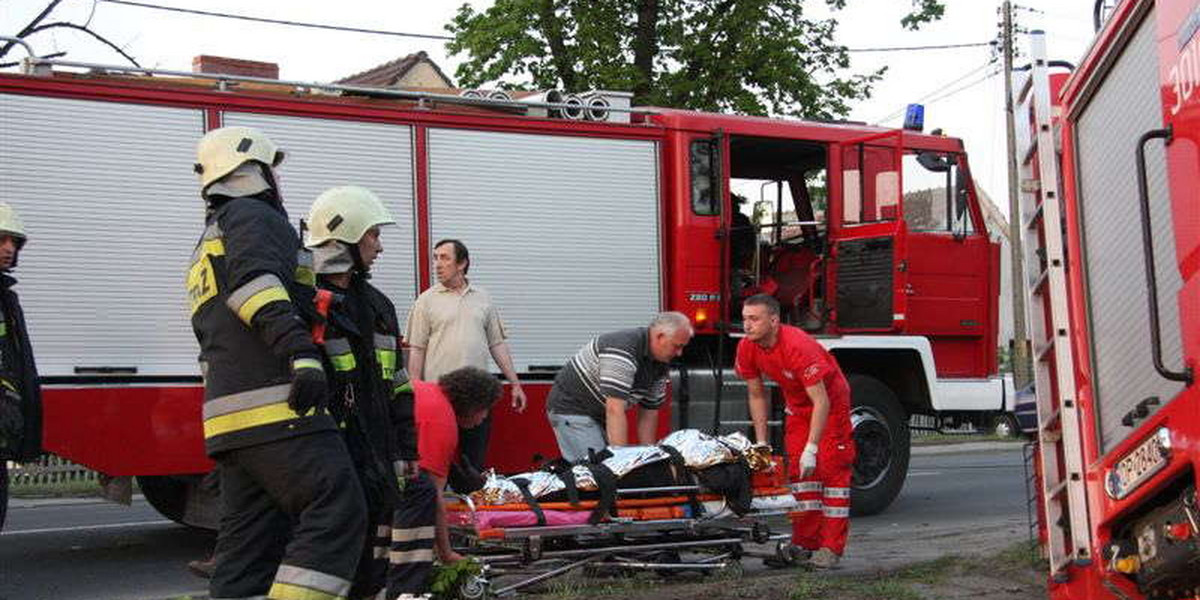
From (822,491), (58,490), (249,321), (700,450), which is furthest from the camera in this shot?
(58,490)

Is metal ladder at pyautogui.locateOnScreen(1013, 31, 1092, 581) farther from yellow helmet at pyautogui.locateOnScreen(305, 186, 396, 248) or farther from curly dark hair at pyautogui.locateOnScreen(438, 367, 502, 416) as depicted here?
yellow helmet at pyautogui.locateOnScreen(305, 186, 396, 248)

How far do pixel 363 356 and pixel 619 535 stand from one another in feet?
6.86

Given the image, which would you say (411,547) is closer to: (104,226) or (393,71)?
(104,226)

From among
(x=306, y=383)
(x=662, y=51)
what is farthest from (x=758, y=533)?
(x=662, y=51)

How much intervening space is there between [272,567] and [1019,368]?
31.2ft

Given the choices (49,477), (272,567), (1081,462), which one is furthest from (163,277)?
(49,477)

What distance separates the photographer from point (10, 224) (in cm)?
656

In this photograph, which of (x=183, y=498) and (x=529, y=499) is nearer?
(x=529, y=499)

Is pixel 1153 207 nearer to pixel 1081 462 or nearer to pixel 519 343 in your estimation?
pixel 1081 462

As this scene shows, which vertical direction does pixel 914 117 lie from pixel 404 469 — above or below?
above

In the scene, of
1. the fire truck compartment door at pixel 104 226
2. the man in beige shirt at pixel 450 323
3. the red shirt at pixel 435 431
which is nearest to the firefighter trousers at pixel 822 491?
the man in beige shirt at pixel 450 323

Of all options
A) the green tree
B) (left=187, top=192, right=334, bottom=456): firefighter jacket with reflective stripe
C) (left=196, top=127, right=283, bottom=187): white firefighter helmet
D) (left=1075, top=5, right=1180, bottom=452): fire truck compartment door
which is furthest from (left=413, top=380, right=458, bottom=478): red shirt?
the green tree

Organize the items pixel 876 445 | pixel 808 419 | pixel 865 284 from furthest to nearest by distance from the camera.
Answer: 1. pixel 865 284
2. pixel 876 445
3. pixel 808 419

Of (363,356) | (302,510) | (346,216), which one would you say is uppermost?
(346,216)
